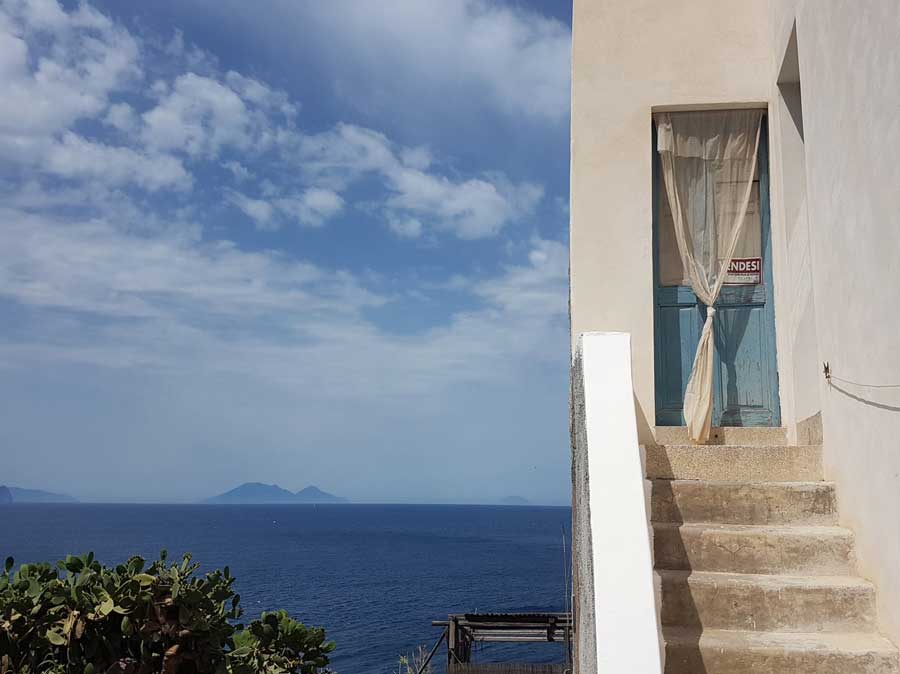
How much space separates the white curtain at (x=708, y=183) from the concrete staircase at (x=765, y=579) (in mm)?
1936

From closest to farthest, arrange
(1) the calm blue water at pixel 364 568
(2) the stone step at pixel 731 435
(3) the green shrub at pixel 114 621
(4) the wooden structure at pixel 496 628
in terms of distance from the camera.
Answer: (3) the green shrub at pixel 114 621, (2) the stone step at pixel 731 435, (4) the wooden structure at pixel 496 628, (1) the calm blue water at pixel 364 568

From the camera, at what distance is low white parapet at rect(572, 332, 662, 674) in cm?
215

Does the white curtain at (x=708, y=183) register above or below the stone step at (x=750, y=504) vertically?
above

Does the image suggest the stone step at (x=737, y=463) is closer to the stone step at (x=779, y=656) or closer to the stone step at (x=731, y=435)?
the stone step at (x=731, y=435)

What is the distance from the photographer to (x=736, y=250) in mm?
5688

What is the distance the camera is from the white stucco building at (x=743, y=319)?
9.25 feet

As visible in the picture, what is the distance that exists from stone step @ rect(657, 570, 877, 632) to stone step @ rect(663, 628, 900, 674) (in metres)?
0.12

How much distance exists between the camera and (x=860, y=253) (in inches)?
126

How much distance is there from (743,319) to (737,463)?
1704 mm

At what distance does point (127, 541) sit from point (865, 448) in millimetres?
93099

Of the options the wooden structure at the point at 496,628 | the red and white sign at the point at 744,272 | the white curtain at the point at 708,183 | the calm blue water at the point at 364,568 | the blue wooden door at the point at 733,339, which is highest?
the white curtain at the point at 708,183

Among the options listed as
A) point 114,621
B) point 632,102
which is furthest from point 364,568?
point 114,621

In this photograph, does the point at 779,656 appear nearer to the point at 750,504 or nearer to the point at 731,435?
the point at 750,504

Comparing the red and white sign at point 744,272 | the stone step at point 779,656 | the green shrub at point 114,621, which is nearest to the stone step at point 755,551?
the stone step at point 779,656
